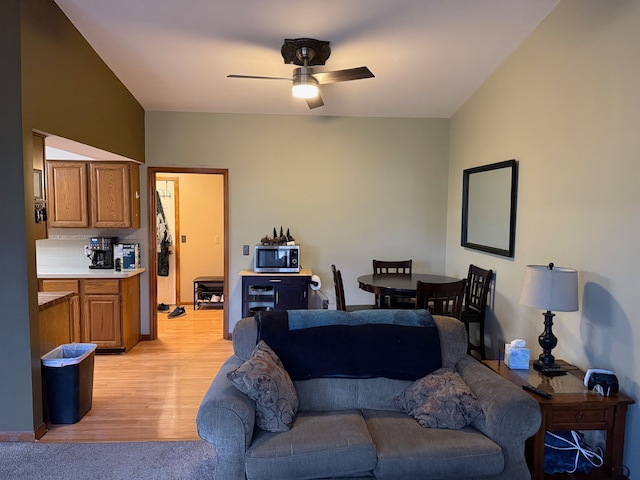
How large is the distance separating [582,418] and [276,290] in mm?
3103

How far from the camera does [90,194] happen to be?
14.8 feet

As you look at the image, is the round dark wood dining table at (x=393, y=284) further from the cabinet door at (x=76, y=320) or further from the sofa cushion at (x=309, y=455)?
the cabinet door at (x=76, y=320)

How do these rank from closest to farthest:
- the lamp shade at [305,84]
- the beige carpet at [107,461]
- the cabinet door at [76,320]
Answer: the beige carpet at [107,461]
the lamp shade at [305,84]
the cabinet door at [76,320]

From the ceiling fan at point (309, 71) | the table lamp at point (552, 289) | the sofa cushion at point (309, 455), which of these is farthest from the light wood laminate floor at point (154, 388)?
the ceiling fan at point (309, 71)

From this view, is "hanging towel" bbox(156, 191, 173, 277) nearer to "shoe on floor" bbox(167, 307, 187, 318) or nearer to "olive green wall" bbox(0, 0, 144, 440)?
"shoe on floor" bbox(167, 307, 187, 318)

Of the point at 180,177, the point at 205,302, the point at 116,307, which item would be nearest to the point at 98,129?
the point at 116,307

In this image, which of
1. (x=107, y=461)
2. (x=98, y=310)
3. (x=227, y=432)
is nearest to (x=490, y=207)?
(x=227, y=432)

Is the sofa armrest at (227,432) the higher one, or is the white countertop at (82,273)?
the white countertop at (82,273)

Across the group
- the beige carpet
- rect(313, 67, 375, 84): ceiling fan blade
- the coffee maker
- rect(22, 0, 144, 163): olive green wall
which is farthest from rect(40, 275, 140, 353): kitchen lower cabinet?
rect(313, 67, 375, 84): ceiling fan blade

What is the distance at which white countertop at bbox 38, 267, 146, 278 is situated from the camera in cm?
433

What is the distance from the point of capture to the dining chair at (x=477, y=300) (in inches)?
153

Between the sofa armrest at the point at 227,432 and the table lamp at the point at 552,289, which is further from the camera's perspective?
the table lamp at the point at 552,289

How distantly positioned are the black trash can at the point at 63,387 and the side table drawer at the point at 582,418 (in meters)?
3.12

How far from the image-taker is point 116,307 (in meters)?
4.40
